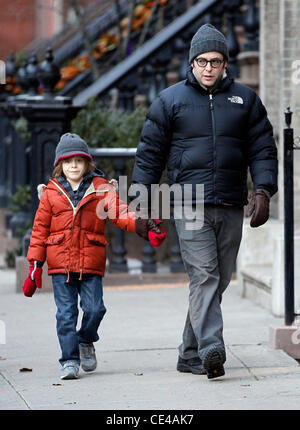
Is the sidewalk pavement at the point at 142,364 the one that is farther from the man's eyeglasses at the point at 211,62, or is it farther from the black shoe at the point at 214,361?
the man's eyeglasses at the point at 211,62

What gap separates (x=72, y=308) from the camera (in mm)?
6332

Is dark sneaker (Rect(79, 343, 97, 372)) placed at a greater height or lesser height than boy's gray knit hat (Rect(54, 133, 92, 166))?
lesser

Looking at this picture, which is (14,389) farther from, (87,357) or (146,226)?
(146,226)

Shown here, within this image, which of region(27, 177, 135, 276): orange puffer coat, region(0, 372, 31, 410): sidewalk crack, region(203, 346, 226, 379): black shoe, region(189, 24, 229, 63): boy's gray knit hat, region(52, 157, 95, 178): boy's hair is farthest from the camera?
region(52, 157, 95, 178): boy's hair

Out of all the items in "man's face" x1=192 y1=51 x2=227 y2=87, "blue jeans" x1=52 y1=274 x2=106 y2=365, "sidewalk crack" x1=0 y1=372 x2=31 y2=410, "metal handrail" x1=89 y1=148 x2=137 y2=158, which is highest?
"man's face" x1=192 y1=51 x2=227 y2=87

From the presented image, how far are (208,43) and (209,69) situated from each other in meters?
0.15

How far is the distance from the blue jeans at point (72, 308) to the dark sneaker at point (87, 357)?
12 centimetres

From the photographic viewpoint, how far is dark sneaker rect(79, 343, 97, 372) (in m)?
6.45

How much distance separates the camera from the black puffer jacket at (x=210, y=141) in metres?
6.11

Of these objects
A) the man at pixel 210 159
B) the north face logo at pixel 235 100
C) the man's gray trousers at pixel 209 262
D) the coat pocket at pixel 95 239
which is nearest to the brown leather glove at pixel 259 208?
the man at pixel 210 159

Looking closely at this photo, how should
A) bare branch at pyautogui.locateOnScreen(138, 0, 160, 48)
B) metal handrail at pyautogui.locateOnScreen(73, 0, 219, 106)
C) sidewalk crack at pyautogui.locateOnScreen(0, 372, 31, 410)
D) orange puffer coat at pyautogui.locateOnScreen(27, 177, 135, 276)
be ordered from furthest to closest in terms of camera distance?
1. bare branch at pyautogui.locateOnScreen(138, 0, 160, 48)
2. metal handrail at pyautogui.locateOnScreen(73, 0, 219, 106)
3. orange puffer coat at pyautogui.locateOnScreen(27, 177, 135, 276)
4. sidewalk crack at pyautogui.locateOnScreen(0, 372, 31, 410)

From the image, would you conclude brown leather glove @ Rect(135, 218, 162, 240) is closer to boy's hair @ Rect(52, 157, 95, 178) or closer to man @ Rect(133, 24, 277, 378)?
man @ Rect(133, 24, 277, 378)

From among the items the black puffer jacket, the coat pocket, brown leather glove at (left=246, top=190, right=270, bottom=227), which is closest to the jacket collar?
the black puffer jacket
